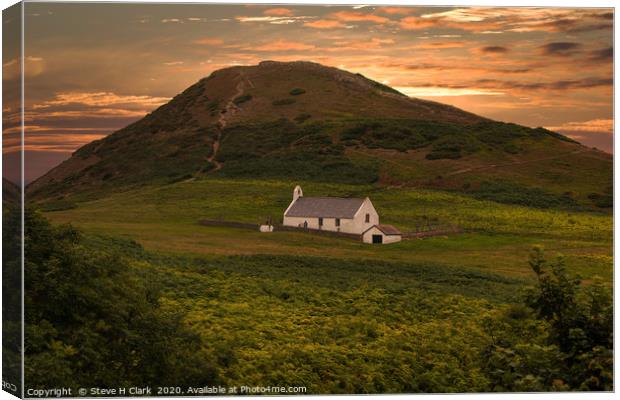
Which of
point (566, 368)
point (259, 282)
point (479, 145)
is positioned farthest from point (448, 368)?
point (479, 145)

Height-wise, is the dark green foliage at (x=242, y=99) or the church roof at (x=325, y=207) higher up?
the dark green foliage at (x=242, y=99)

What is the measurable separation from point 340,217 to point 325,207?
151 cm

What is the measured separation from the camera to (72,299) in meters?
19.0

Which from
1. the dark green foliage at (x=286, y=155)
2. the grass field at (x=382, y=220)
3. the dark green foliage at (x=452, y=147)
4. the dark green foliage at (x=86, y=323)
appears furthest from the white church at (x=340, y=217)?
the dark green foliage at (x=86, y=323)

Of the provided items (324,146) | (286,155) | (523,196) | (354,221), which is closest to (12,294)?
(354,221)

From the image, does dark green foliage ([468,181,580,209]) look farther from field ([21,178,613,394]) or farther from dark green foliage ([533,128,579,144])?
dark green foliage ([533,128,579,144])

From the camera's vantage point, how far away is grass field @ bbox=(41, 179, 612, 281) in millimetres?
25500

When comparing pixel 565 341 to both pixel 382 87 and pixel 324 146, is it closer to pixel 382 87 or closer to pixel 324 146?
pixel 382 87

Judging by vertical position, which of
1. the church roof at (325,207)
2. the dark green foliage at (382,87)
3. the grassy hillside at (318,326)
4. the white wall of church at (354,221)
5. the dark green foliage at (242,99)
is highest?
the dark green foliage at (242,99)

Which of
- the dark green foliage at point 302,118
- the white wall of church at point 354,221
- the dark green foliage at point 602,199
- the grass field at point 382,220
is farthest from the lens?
the dark green foliage at point 302,118

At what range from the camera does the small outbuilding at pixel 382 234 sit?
27.4 metres

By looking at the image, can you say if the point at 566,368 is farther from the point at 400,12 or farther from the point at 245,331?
the point at 400,12

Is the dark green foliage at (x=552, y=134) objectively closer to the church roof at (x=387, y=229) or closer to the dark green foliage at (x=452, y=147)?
the church roof at (x=387, y=229)

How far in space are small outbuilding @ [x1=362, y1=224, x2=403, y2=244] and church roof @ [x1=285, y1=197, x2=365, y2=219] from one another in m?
0.72
